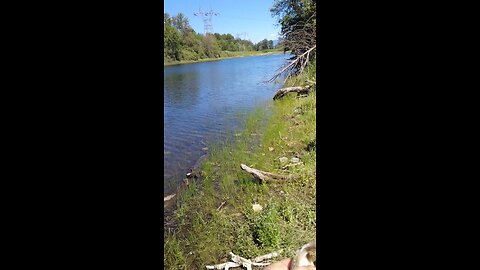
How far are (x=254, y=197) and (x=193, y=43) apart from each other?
878 mm

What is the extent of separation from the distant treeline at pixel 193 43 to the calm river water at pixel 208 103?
6 cm

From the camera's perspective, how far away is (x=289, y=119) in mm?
2176

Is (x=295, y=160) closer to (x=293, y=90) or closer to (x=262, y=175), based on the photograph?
(x=262, y=175)

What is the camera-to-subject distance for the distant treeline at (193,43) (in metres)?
1.45

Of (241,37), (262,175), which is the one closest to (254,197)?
(262,175)

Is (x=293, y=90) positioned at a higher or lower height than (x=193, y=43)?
lower

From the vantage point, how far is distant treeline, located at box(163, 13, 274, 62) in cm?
145

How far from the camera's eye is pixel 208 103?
6.68 feet

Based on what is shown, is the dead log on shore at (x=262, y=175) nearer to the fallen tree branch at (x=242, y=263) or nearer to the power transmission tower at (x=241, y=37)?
the fallen tree branch at (x=242, y=263)

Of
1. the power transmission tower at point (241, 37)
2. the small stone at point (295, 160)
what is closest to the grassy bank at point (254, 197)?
the small stone at point (295, 160)

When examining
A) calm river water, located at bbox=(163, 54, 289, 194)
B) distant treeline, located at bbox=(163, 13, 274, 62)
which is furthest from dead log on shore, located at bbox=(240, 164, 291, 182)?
distant treeline, located at bbox=(163, 13, 274, 62)

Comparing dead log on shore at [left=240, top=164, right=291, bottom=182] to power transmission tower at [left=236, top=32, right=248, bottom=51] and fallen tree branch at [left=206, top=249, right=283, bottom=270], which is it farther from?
power transmission tower at [left=236, top=32, right=248, bottom=51]
